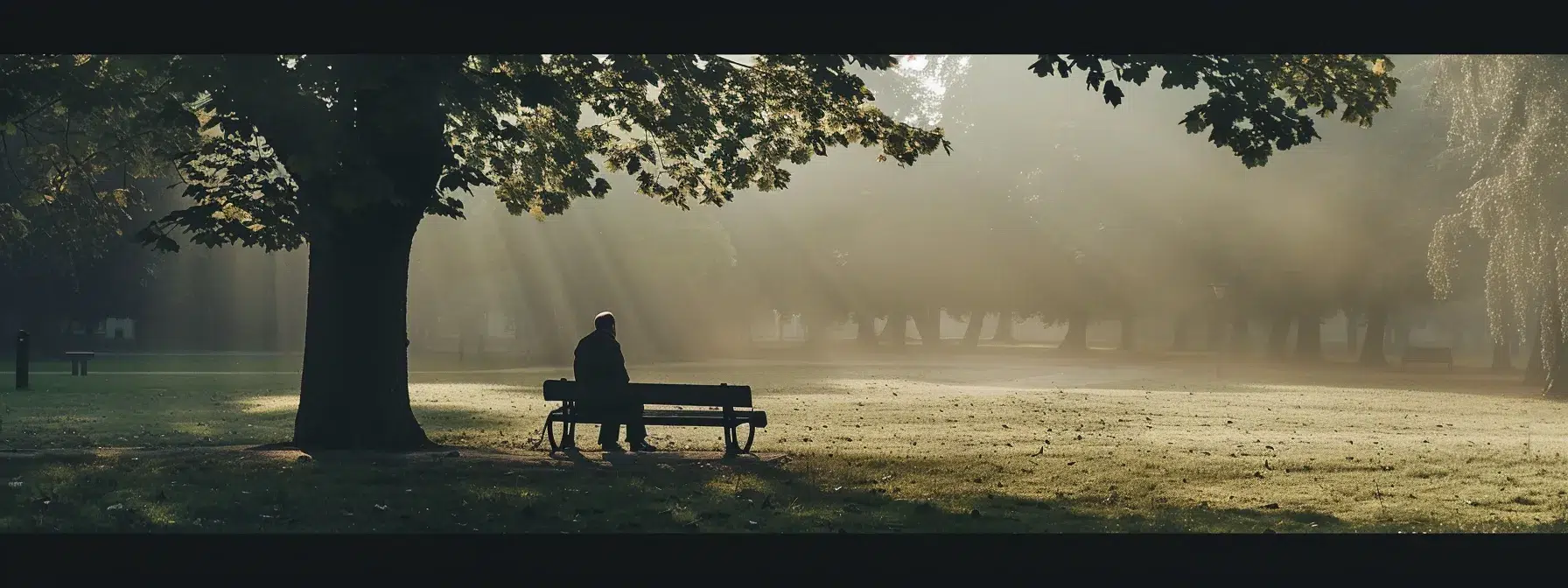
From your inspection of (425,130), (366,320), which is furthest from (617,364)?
(425,130)

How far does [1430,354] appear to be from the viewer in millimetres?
54562

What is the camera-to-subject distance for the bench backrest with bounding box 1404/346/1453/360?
2124 inches

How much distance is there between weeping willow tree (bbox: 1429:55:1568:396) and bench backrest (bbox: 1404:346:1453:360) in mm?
18168

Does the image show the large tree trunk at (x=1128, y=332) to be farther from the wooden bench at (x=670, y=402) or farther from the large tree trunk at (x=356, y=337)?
the large tree trunk at (x=356, y=337)

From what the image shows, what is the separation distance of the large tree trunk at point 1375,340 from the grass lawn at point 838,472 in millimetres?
31085

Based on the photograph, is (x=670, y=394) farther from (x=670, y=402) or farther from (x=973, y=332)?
(x=973, y=332)

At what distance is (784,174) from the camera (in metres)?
19.0

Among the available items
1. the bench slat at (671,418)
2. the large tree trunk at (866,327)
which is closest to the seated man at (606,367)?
the bench slat at (671,418)

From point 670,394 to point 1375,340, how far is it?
2012 inches

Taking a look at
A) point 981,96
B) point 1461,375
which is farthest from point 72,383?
point 981,96

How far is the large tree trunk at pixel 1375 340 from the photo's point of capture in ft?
193

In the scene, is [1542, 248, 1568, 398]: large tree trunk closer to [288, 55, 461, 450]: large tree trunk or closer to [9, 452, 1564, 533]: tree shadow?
[9, 452, 1564, 533]: tree shadow

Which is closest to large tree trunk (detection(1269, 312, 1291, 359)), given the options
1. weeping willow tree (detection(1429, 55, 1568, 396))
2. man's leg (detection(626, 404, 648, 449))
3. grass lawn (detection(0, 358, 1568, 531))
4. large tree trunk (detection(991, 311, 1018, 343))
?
large tree trunk (detection(991, 311, 1018, 343))

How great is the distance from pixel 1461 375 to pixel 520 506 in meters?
46.8
